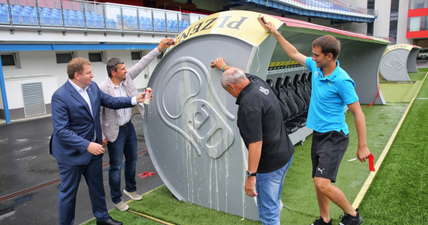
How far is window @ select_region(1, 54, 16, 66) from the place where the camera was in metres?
10.6

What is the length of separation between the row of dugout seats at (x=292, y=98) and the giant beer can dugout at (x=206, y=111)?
2032mm

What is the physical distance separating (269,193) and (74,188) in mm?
1787

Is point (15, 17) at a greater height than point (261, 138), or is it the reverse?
point (15, 17)

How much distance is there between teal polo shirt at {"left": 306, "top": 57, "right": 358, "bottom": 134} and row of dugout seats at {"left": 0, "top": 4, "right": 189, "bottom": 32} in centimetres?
1022

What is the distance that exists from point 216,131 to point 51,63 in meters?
11.3

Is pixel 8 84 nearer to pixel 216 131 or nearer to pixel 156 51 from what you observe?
pixel 156 51

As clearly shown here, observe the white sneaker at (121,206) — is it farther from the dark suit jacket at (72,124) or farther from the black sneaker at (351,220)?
the black sneaker at (351,220)

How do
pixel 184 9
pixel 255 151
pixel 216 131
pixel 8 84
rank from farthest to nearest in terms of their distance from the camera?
pixel 184 9
pixel 8 84
pixel 216 131
pixel 255 151

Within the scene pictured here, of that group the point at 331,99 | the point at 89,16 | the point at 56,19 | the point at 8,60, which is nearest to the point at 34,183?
the point at 331,99

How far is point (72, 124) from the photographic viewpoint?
2584mm

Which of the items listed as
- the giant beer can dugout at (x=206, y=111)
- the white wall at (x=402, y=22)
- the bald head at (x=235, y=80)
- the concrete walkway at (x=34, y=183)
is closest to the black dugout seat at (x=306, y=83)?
the giant beer can dugout at (x=206, y=111)

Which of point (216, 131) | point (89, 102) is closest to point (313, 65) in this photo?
point (216, 131)

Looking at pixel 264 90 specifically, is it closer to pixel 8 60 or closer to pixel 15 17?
pixel 15 17

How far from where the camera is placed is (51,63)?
11.8 m
